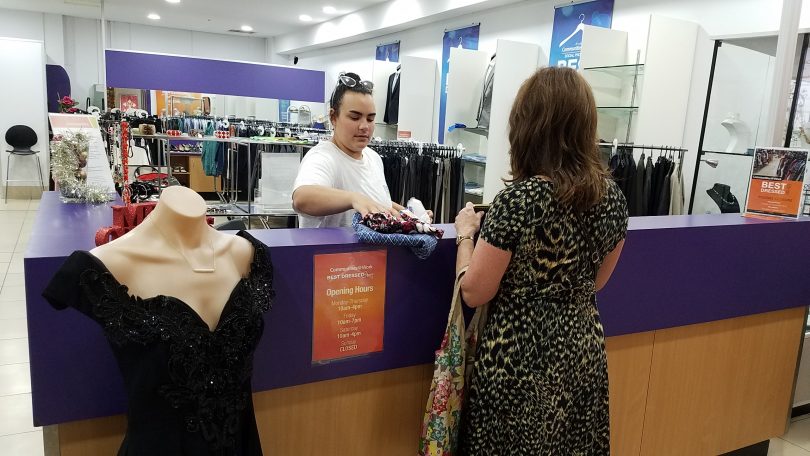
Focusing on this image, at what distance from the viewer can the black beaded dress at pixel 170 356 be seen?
1021 millimetres

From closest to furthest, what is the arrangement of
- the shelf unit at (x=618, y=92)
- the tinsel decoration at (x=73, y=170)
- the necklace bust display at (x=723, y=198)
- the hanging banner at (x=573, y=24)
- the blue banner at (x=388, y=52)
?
the tinsel decoration at (x=73, y=170) < the necklace bust display at (x=723, y=198) < the shelf unit at (x=618, y=92) < the hanging banner at (x=573, y=24) < the blue banner at (x=388, y=52)

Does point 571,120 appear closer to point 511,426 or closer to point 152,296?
point 511,426

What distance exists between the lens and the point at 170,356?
1049mm

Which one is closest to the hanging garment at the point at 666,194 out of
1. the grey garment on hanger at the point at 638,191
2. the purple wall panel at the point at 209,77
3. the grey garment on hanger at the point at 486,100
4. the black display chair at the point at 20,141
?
the grey garment on hanger at the point at 638,191

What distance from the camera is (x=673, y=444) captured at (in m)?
2.45

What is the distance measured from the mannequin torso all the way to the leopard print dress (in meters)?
0.65

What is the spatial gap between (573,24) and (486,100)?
126 cm

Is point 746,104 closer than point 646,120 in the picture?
Yes

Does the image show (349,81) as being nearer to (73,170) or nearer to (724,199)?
(73,170)

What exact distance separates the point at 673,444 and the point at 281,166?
11.8 ft

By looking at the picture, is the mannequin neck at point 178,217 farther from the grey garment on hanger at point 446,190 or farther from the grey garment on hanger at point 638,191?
the grey garment on hanger at point 446,190

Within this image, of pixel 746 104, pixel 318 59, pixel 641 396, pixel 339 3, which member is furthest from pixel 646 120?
pixel 318 59

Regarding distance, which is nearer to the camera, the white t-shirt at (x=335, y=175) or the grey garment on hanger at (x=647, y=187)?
the white t-shirt at (x=335, y=175)

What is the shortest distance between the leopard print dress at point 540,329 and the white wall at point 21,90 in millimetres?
9753
